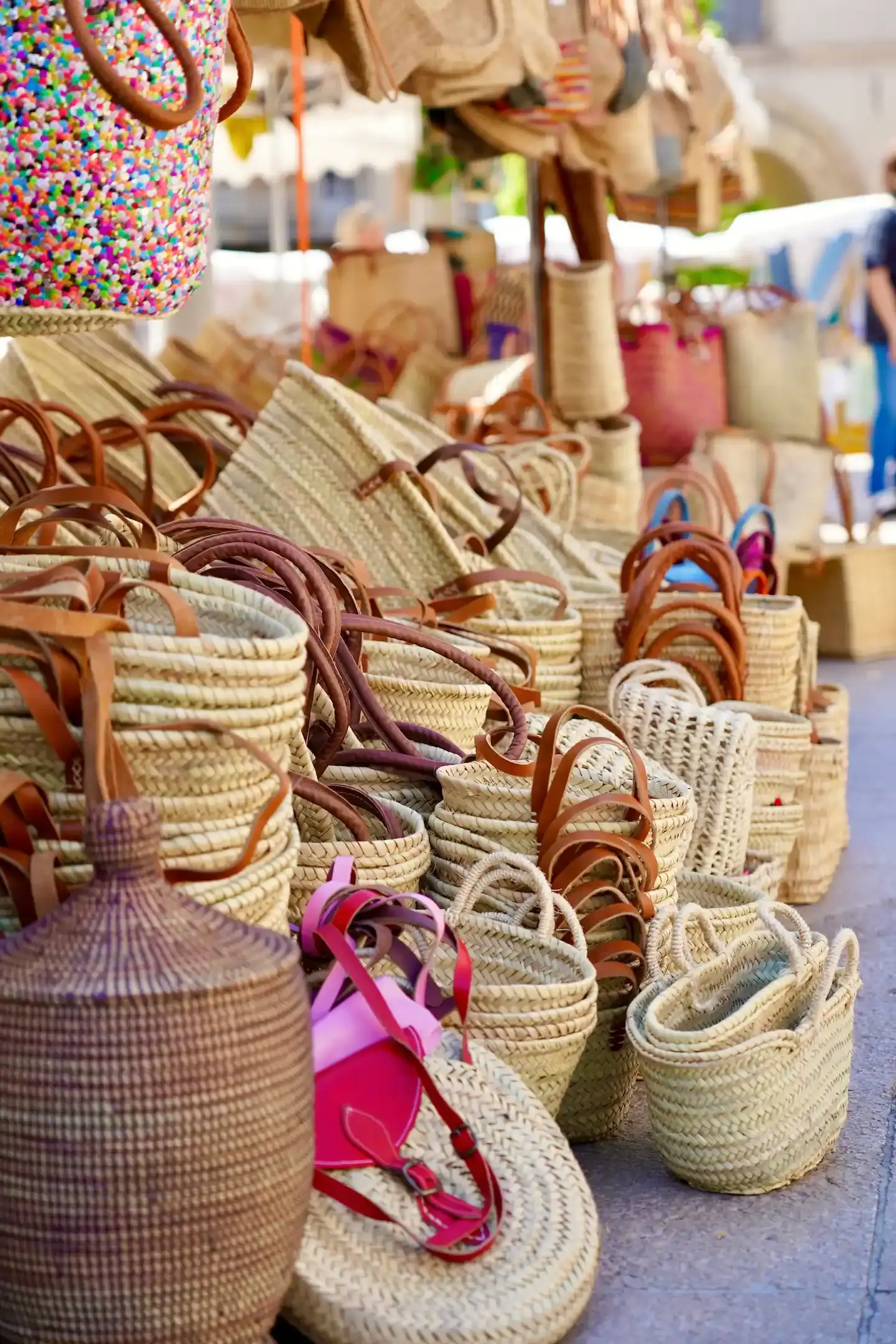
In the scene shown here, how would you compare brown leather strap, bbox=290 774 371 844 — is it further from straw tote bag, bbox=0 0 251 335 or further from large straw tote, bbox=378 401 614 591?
large straw tote, bbox=378 401 614 591

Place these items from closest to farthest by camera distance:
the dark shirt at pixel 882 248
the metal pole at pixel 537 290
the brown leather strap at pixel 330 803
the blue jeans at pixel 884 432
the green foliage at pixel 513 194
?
the brown leather strap at pixel 330 803 < the metal pole at pixel 537 290 < the dark shirt at pixel 882 248 < the blue jeans at pixel 884 432 < the green foliage at pixel 513 194

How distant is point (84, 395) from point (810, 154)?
734 inches

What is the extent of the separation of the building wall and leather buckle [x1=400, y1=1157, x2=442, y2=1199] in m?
20.0

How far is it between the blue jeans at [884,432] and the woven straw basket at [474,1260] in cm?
738

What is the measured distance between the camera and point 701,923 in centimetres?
225

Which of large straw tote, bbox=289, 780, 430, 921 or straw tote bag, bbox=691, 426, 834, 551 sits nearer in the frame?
large straw tote, bbox=289, 780, 430, 921

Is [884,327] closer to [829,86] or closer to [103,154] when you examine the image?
[103,154]

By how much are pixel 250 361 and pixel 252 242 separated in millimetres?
8607

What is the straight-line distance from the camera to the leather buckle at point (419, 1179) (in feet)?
5.45

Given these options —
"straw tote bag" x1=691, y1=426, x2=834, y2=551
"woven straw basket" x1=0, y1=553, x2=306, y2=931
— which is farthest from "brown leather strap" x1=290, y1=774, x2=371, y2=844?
"straw tote bag" x1=691, y1=426, x2=834, y2=551

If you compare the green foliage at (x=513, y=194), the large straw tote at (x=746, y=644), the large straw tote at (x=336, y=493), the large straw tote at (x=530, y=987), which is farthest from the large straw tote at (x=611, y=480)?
the green foliage at (x=513, y=194)

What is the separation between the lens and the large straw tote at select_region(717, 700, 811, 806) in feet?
9.98

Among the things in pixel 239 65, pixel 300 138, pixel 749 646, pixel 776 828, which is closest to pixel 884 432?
pixel 300 138

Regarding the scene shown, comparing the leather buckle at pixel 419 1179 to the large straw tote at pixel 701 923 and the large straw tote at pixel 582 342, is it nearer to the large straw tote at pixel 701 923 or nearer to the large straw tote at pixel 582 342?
the large straw tote at pixel 701 923
